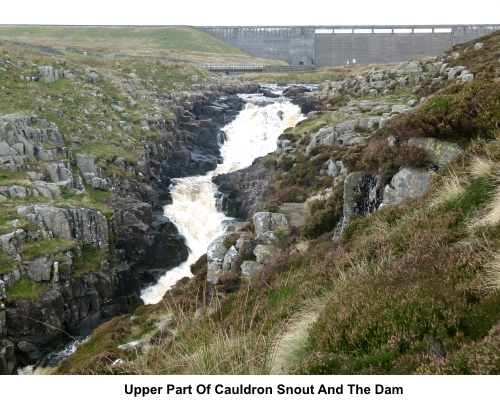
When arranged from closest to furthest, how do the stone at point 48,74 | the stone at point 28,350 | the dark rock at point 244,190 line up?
the stone at point 28,350
the dark rock at point 244,190
the stone at point 48,74

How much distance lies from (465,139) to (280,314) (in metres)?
6.55

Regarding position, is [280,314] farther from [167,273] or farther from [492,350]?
[167,273]

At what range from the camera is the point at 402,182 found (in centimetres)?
1084

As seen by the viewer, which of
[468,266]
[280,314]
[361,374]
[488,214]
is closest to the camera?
[361,374]

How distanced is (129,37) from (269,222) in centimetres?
11921

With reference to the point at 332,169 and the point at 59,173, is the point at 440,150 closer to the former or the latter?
the point at 332,169

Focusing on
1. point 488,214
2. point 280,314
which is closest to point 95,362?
point 280,314

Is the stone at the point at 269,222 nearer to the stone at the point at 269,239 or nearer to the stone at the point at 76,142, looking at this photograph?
the stone at the point at 269,239

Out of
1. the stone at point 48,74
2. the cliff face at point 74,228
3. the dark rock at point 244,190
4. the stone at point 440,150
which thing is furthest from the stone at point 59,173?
the stone at point 440,150

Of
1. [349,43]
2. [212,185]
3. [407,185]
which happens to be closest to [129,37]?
[349,43]

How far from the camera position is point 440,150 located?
34.9ft

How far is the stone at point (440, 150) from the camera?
10.4 meters

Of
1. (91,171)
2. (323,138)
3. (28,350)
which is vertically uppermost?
(323,138)

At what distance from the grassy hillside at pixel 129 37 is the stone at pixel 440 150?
9929 cm
